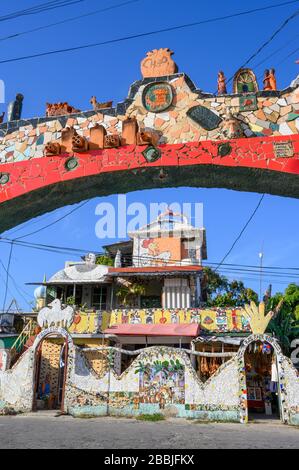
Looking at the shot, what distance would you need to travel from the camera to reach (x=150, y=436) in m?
6.28

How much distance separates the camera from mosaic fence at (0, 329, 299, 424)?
9.05 metres

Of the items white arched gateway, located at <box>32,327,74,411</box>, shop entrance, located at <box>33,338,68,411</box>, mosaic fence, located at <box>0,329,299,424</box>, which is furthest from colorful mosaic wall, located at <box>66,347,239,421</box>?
shop entrance, located at <box>33,338,68,411</box>

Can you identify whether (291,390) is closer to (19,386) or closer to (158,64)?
(19,386)

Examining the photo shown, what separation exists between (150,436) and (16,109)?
498 centimetres

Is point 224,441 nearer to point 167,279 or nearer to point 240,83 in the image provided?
point 240,83

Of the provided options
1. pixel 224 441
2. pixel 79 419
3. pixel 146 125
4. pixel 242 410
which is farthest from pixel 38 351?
pixel 146 125

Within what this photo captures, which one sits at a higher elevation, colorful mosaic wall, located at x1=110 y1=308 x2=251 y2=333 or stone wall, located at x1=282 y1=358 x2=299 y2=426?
colorful mosaic wall, located at x1=110 y1=308 x2=251 y2=333

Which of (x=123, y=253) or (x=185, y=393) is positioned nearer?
(x=185, y=393)

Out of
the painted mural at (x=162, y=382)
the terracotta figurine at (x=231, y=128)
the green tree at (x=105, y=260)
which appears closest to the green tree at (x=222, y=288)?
the green tree at (x=105, y=260)

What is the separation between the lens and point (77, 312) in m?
16.2

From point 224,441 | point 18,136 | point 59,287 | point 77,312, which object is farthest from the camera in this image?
point 59,287

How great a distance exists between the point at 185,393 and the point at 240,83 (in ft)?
23.2

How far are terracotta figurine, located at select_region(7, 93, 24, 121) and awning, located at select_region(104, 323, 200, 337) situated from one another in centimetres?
1032

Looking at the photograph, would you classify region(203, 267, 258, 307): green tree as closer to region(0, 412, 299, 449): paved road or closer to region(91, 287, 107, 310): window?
region(91, 287, 107, 310): window
